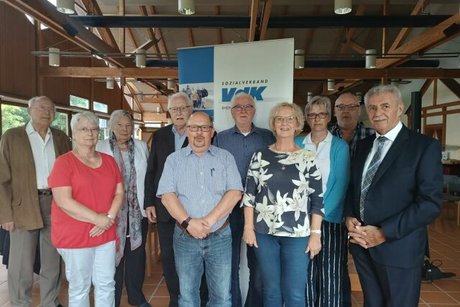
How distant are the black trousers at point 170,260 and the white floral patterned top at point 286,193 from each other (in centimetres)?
83

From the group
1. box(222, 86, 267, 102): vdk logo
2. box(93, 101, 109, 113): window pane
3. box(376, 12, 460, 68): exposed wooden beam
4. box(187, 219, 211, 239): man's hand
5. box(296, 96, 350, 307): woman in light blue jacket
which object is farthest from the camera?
box(93, 101, 109, 113): window pane

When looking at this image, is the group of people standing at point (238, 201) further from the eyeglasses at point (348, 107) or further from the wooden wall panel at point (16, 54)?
the wooden wall panel at point (16, 54)

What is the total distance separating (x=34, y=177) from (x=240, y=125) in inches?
64.6

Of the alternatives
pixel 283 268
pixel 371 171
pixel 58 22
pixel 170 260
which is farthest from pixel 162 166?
pixel 58 22

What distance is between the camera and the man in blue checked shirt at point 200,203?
198 centimetres

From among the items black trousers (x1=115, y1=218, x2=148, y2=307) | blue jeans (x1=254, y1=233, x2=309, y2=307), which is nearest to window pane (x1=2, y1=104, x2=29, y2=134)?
black trousers (x1=115, y1=218, x2=148, y2=307)

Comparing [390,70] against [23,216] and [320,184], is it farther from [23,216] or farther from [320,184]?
[23,216]

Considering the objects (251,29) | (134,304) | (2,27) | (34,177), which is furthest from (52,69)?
(134,304)

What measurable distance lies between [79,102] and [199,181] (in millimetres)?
10533

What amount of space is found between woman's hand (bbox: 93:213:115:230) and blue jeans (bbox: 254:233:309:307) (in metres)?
0.96

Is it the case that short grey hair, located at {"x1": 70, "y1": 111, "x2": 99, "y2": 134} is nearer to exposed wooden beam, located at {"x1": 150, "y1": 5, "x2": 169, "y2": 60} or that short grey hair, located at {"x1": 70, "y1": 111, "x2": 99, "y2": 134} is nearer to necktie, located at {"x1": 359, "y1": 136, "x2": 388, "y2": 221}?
necktie, located at {"x1": 359, "y1": 136, "x2": 388, "y2": 221}

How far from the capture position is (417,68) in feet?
26.9

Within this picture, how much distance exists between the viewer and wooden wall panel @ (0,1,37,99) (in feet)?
23.8

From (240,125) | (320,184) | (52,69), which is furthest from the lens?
(52,69)
